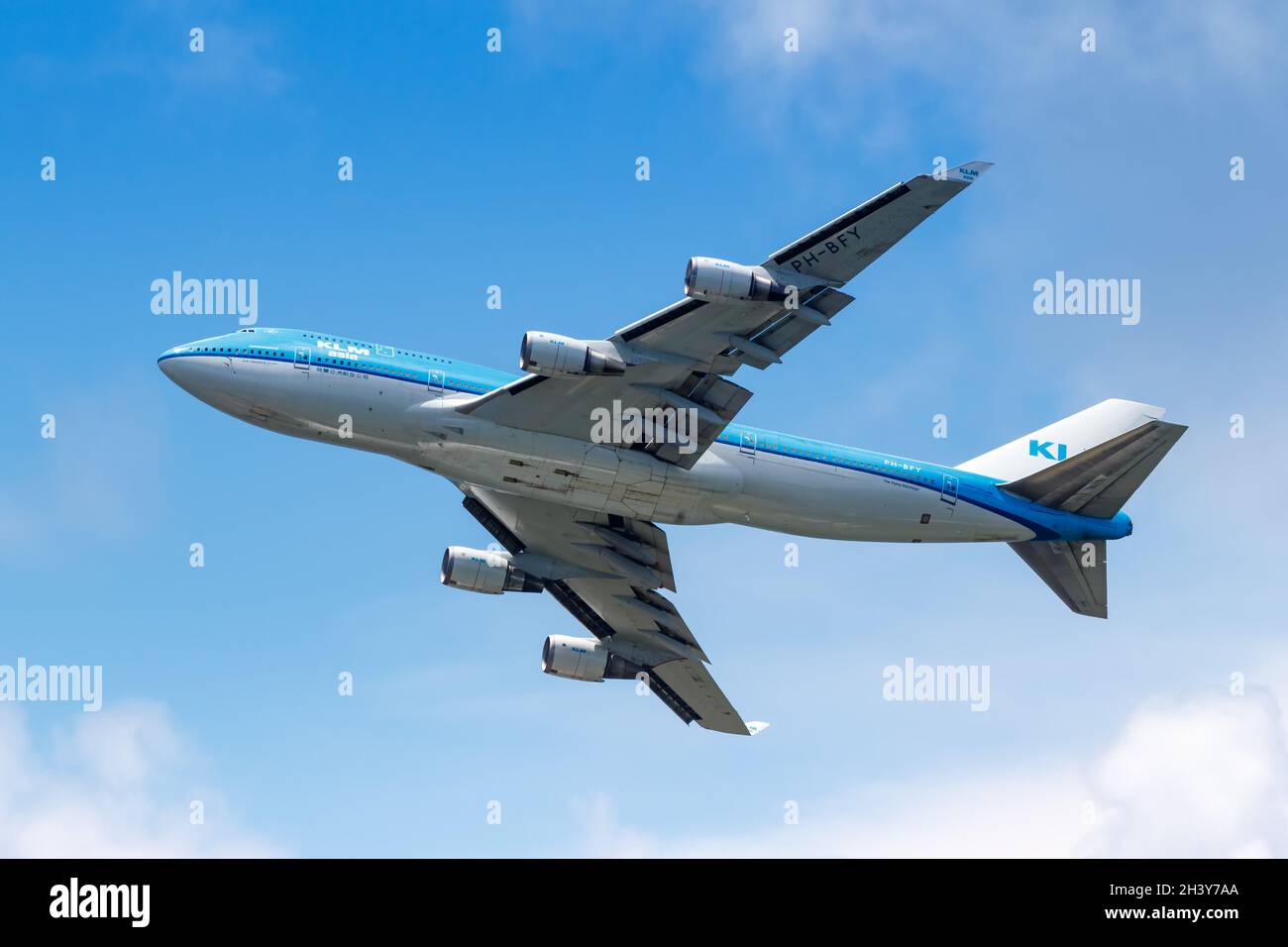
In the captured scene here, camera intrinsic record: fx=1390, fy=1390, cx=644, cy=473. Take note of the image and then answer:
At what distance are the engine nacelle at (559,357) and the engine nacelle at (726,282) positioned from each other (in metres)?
4.22

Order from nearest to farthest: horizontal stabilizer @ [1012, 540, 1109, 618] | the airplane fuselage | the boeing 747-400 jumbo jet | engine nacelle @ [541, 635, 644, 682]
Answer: the boeing 747-400 jumbo jet < the airplane fuselage < horizontal stabilizer @ [1012, 540, 1109, 618] < engine nacelle @ [541, 635, 644, 682]

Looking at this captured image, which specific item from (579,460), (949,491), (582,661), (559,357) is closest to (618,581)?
(582,661)

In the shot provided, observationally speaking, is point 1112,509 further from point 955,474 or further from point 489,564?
point 489,564

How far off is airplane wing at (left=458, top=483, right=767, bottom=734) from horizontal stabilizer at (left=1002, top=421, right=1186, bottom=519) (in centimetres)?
1526

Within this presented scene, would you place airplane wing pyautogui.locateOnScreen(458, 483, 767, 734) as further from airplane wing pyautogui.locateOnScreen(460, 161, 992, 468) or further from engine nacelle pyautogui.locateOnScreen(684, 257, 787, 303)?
engine nacelle pyautogui.locateOnScreen(684, 257, 787, 303)

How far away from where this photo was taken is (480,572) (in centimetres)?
5672

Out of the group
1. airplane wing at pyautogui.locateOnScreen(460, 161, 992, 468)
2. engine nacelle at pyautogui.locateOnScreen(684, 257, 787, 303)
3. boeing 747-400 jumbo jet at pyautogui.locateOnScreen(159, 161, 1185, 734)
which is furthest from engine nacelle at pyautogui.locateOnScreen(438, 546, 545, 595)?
engine nacelle at pyautogui.locateOnScreen(684, 257, 787, 303)

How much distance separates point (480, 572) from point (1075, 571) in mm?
23751

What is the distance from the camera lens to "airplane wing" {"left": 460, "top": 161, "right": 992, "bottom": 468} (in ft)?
144

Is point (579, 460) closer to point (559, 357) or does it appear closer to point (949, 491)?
point (559, 357)

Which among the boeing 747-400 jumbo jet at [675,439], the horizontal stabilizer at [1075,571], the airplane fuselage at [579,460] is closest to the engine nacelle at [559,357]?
the boeing 747-400 jumbo jet at [675,439]

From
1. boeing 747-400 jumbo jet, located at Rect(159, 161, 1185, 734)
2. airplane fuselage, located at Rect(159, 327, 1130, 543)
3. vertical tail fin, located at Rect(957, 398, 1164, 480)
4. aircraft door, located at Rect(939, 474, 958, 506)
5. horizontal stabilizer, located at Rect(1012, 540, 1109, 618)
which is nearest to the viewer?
boeing 747-400 jumbo jet, located at Rect(159, 161, 1185, 734)

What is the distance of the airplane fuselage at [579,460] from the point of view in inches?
1881

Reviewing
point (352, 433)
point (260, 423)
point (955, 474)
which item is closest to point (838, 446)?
point (955, 474)
